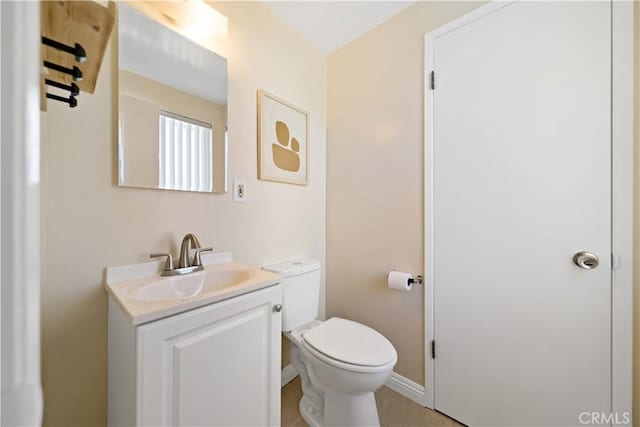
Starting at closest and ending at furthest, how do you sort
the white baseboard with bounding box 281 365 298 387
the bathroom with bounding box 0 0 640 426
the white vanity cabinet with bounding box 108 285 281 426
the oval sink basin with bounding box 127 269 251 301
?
the white vanity cabinet with bounding box 108 285 281 426 → the bathroom with bounding box 0 0 640 426 → the oval sink basin with bounding box 127 269 251 301 → the white baseboard with bounding box 281 365 298 387

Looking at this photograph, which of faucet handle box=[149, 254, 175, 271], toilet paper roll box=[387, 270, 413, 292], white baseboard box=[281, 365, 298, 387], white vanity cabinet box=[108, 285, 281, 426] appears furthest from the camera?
white baseboard box=[281, 365, 298, 387]

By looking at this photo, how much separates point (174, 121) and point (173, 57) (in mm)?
288

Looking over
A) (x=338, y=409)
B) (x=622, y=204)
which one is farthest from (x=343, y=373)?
(x=622, y=204)

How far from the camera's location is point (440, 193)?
136 cm

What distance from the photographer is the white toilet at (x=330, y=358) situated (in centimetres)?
108

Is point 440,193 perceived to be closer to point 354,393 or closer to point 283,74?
point 354,393

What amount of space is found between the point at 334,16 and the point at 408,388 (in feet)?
7.64

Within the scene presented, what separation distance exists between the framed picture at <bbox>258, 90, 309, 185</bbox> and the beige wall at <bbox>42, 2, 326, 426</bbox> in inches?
2.3

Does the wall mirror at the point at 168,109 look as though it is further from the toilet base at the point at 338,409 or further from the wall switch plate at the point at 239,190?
the toilet base at the point at 338,409

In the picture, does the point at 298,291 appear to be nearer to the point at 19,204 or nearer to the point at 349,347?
the point at 349,347

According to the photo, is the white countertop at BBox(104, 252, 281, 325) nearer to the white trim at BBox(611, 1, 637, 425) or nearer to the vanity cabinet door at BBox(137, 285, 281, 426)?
the vanity cabinet door at BBox(137, 285, 281, 426)

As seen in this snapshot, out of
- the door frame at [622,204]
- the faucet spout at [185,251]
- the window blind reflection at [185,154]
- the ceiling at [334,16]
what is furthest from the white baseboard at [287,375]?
the ceiling at [334,16]

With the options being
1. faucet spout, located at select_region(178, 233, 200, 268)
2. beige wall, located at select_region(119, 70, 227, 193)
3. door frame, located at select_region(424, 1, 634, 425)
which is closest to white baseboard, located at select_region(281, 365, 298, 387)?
faucet spout, located at select_region(178, 233, 200, 268)

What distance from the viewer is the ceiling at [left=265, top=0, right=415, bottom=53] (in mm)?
1480
